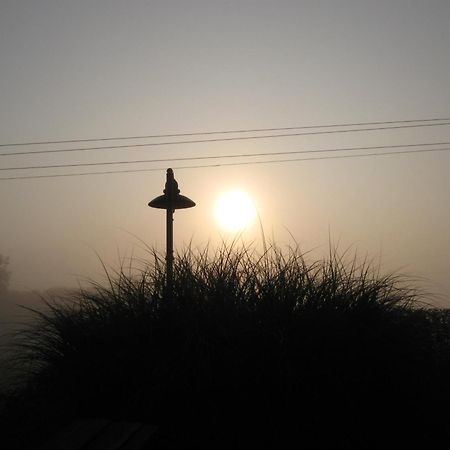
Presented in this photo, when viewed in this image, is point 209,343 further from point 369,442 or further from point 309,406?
point 369,442

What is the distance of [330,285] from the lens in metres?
5.36

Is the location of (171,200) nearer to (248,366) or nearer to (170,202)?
(170,202)

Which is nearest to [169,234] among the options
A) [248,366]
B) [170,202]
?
[170,202]

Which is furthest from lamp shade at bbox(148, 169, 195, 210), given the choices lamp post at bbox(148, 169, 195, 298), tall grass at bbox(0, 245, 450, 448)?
tall grass at bbox(0, 245, 450, 448)

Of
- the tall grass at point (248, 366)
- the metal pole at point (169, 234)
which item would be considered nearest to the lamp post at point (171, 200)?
the metal pole at point (169, 234)

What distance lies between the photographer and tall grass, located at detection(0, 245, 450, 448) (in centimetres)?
388

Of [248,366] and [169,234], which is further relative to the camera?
[169,234]

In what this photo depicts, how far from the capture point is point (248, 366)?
4.06 metres

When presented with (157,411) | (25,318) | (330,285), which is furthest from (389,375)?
(25,318)

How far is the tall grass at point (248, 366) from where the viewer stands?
3.88 m

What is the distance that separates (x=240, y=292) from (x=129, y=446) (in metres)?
2.37

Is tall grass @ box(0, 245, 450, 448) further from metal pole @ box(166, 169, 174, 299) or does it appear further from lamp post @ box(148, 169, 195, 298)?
lamp post @ box(148, 169, 195, 298)

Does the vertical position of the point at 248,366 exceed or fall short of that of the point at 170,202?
it falls short

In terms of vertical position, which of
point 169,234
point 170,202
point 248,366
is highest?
point 170,202
